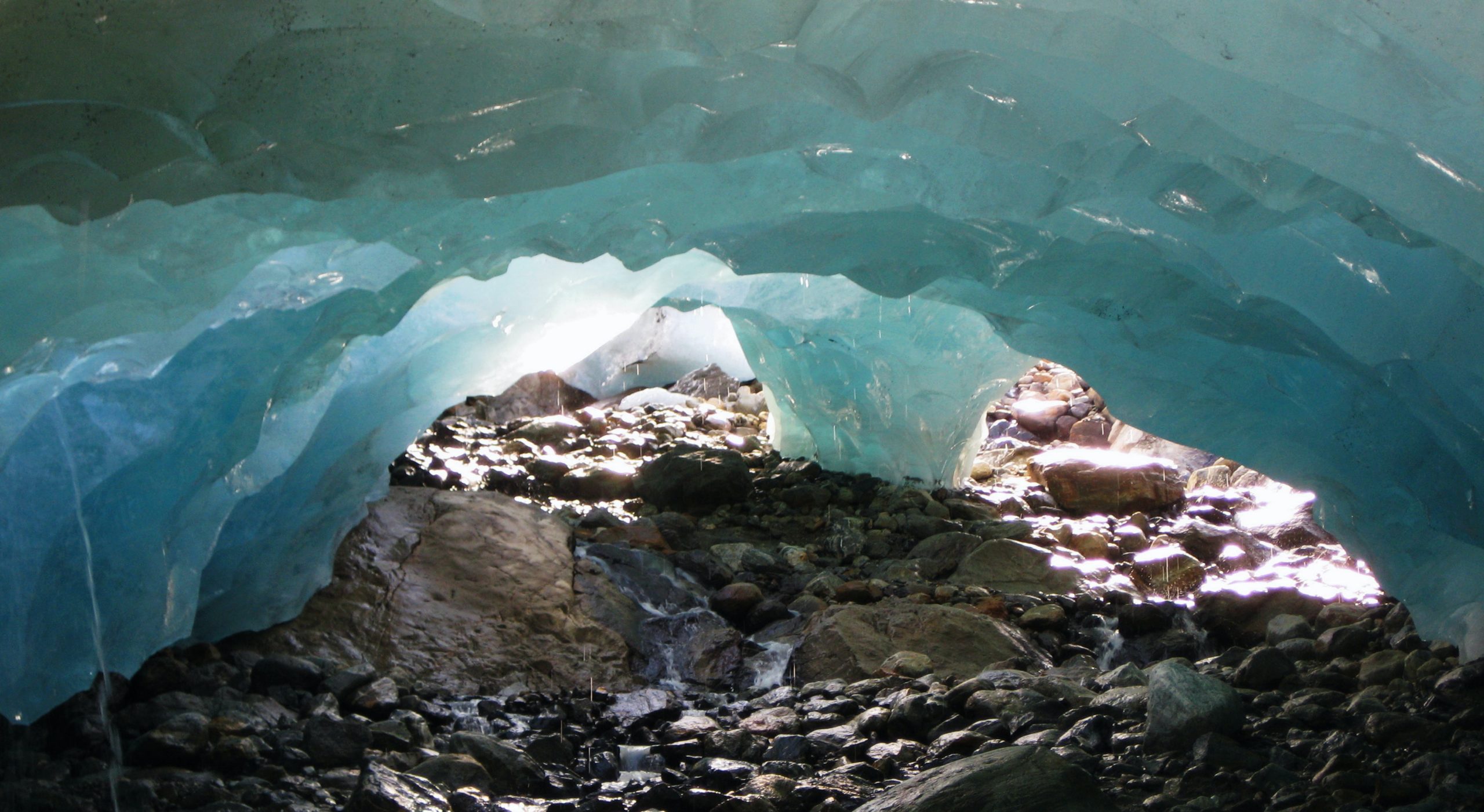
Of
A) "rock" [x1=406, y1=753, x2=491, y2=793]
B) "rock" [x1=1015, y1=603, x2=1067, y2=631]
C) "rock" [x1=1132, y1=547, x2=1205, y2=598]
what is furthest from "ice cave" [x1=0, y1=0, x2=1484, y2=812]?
"rock" [x1=1132, y1=547, x2=1205, y2=598]

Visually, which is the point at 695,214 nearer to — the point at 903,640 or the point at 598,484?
the point at 903,640

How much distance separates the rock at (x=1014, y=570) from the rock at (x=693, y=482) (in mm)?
2198

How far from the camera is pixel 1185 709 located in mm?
3896

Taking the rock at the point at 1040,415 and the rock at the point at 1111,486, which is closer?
the rock at the point at 1111,486

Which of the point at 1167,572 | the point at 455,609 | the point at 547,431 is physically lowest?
the point at 547,431

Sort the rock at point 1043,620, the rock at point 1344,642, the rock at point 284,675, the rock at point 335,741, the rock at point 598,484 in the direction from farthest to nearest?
the rock at point 598,484 < the rock at point 1043,620 < the rock at point 1344,642 < the rock at point 284,675 < the rock at point 335,741

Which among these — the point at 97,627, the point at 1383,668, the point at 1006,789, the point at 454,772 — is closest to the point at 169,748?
the point at 97,627

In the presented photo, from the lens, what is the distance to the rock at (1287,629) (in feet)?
17.3

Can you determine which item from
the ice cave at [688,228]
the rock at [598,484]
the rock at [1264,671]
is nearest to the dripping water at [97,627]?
the ice cave at [688,228]

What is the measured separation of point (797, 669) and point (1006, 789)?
89.6 inches

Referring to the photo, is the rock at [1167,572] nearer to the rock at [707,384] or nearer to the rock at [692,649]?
the rock at [692,649]

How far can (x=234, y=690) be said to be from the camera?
4.57 meters

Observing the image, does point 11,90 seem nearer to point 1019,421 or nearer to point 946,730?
point 946,730

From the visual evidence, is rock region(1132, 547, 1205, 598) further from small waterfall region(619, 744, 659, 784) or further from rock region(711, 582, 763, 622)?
small waterfall region(619, 744, 659, 784)
